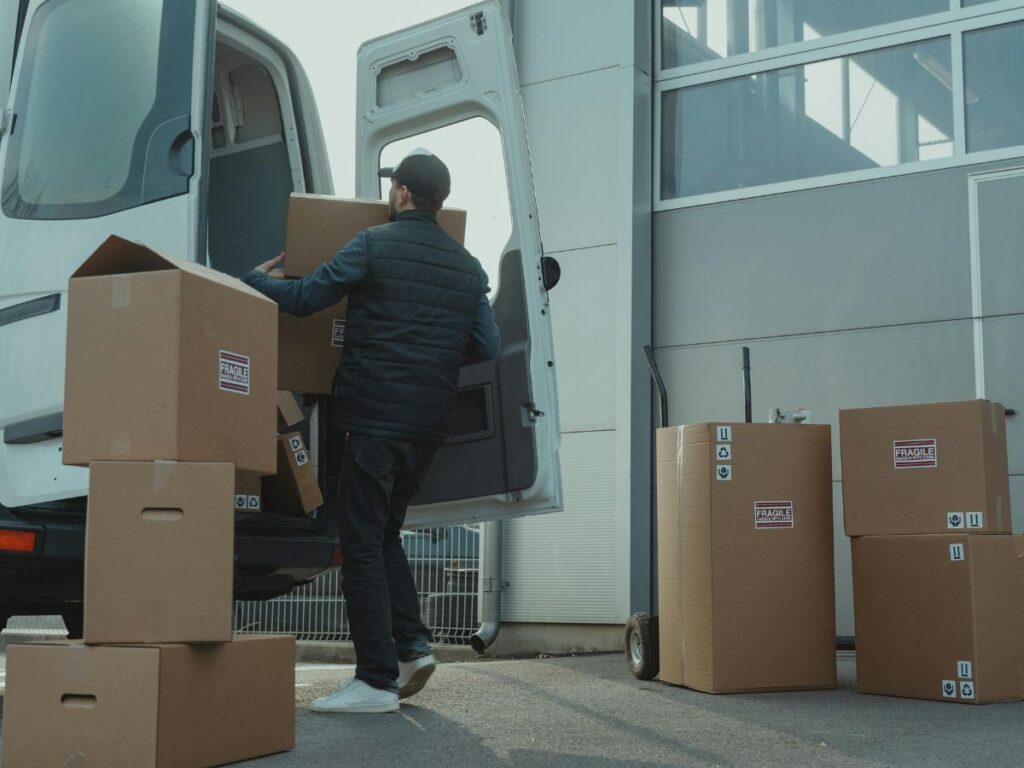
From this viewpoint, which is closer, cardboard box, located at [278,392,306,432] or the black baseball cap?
the black baseball cap

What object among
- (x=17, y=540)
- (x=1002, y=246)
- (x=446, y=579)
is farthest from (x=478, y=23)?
(x=446, y=579)

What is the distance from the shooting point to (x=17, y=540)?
3.72m

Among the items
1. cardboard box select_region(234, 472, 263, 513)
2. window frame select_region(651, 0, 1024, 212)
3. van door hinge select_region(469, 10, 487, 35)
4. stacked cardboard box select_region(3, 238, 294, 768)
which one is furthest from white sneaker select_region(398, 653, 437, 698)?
window frame select_region(651, 0, 1024, 212)

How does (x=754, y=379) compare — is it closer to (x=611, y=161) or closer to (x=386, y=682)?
(x=611, y=161)

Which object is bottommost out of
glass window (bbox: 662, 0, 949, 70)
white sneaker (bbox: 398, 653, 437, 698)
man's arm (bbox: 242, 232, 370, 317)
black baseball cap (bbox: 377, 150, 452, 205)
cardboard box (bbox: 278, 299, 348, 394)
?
white sneaker (bbox: 398, 653, 437, 698)

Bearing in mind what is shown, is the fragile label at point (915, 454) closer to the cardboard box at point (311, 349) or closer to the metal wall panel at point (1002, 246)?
the metal wall panel at point (1002, 246)

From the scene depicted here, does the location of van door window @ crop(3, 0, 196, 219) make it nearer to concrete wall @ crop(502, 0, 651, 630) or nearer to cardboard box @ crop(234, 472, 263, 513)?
cardboard box @ crop(234, 472, 263, 513)

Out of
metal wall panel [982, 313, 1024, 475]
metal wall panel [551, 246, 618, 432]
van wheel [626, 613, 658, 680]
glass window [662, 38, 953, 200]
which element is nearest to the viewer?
van wheel [626, 613, 658, 680]

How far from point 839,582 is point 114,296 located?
12.6 feet

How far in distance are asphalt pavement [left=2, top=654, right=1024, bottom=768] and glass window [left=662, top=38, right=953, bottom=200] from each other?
8.61 ft

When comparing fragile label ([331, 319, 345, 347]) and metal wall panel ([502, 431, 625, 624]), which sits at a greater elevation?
fragile label ([331, 319, 345, 347])

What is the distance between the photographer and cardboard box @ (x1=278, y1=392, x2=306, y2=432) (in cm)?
445

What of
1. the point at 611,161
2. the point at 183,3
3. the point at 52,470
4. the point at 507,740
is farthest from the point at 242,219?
the point at 507,740

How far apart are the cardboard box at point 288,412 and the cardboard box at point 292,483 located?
70 millimetres
